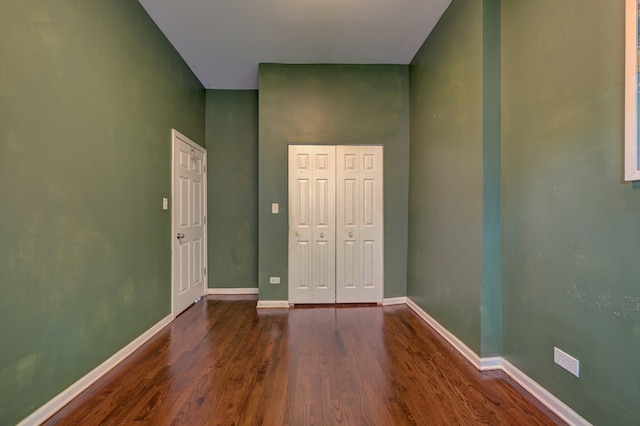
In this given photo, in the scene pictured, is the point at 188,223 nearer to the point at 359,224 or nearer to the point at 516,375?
the point at 359,224

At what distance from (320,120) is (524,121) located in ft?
7.49

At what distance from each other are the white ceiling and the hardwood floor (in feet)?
9.87

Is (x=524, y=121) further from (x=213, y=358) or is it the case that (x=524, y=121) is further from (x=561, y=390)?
(x=213, y=358)

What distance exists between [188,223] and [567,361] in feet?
12.2

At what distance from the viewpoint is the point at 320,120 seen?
12.3 feet

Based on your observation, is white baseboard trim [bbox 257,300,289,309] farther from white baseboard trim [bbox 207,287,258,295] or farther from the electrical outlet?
the electrical outlet

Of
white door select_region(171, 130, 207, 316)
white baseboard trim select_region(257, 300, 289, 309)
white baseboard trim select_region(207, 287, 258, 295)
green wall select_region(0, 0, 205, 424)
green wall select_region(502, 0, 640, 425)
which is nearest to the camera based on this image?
green wall select_region(502, 0, 640, 425)

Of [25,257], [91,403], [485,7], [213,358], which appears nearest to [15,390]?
[91,403]

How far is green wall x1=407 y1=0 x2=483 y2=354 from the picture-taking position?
91.5 inches

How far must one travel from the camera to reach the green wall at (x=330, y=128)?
3.72 meters

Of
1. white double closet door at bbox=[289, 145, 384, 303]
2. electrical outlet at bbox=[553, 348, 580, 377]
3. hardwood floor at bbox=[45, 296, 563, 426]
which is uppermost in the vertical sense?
white double closet door at bbox=[289, 145, 384, 303]

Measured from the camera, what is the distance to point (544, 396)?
1821mm

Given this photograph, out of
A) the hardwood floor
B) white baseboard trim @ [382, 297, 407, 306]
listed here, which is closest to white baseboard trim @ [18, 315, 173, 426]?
the hardwood floor

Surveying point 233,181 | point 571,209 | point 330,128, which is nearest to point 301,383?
point 571,209
